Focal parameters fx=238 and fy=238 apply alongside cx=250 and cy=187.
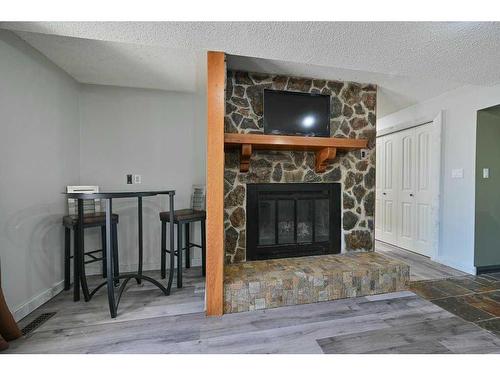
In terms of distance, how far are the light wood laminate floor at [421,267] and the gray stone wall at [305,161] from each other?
61 cm

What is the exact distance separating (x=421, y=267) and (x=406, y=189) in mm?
1246

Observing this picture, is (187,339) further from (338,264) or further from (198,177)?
(198,177)

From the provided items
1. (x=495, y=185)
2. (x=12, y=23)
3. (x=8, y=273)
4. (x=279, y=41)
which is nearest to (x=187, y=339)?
(x=8, y=273)

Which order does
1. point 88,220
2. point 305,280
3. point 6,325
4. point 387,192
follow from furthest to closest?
point 387,192 < point 88,220 < point 305,280 < point 6,325

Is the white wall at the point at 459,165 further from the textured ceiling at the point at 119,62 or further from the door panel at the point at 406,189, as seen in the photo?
the textured ceiling at the point at 119,62

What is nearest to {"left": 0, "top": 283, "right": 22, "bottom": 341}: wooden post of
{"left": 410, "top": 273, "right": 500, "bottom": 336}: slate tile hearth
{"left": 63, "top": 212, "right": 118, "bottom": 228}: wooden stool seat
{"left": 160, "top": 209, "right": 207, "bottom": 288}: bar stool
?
{"left": 63, "top": 212, "right": 118, "bottom": 228}: wooden stool seat

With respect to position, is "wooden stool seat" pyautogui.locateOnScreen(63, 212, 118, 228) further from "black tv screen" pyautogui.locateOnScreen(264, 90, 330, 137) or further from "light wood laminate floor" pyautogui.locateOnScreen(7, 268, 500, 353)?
"black tv screen" pyautogui.locateOnScreen(264, 90, 330, 137)

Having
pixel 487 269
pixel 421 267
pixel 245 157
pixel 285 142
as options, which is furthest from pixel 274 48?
pixel 487 269

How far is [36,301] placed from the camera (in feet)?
6.51

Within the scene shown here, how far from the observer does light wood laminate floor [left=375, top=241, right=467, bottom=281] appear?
2691 millimetres

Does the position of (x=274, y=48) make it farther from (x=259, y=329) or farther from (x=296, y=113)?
(x=259, y=329)

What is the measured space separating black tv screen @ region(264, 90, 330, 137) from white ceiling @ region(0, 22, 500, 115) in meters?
0.24

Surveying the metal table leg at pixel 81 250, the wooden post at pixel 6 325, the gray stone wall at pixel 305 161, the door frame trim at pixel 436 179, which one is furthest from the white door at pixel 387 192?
the wooden post at pixel 6 325

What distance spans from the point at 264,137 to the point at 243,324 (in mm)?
1558
